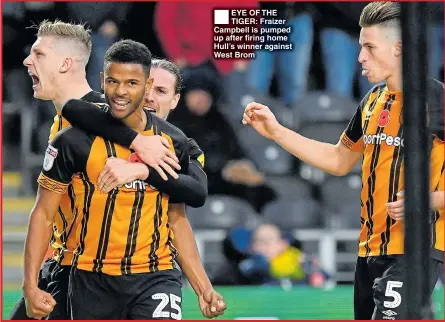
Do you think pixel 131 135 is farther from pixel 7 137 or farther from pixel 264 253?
pixel 7 137

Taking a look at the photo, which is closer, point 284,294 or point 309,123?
point 284,294

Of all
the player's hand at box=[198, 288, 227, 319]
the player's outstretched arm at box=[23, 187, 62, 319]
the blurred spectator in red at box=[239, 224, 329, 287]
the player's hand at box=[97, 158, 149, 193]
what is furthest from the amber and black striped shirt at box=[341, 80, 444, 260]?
the blurred spectator in red at box=[239, 224, 329, 287]

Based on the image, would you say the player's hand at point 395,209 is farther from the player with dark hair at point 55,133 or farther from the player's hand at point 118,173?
the player's hand at point 118,173

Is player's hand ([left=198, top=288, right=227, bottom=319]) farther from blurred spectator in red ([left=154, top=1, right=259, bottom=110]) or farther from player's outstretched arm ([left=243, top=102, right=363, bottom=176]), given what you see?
blurred spectator in red ([left=154, top=1, right=259, bottom=110])

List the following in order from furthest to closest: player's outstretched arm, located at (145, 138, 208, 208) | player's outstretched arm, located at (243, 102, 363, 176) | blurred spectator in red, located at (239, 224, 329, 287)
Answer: blurred spectator in red, located at (239, 224, 329, 287) → player's outstretched arm, located at (243, 102, 363, 176) → player's outstretched arm, located at (145, 138, 208, 208)

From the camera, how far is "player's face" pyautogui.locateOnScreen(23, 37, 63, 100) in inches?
175

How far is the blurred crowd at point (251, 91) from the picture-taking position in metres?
9.49

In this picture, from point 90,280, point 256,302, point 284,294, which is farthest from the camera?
point 284,294

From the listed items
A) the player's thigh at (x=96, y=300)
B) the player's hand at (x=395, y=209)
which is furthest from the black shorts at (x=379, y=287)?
the player's thigh at (x=96, y=300)

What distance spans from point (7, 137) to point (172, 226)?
20.1ft

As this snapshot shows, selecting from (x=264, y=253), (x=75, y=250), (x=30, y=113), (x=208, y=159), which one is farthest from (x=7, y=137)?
(x=75, y=250)

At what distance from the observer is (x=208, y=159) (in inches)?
374

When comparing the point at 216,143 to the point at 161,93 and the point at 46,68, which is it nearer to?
the point at 161,93

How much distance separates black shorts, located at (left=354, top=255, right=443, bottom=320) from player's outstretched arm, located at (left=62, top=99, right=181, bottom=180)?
91 centimetres
